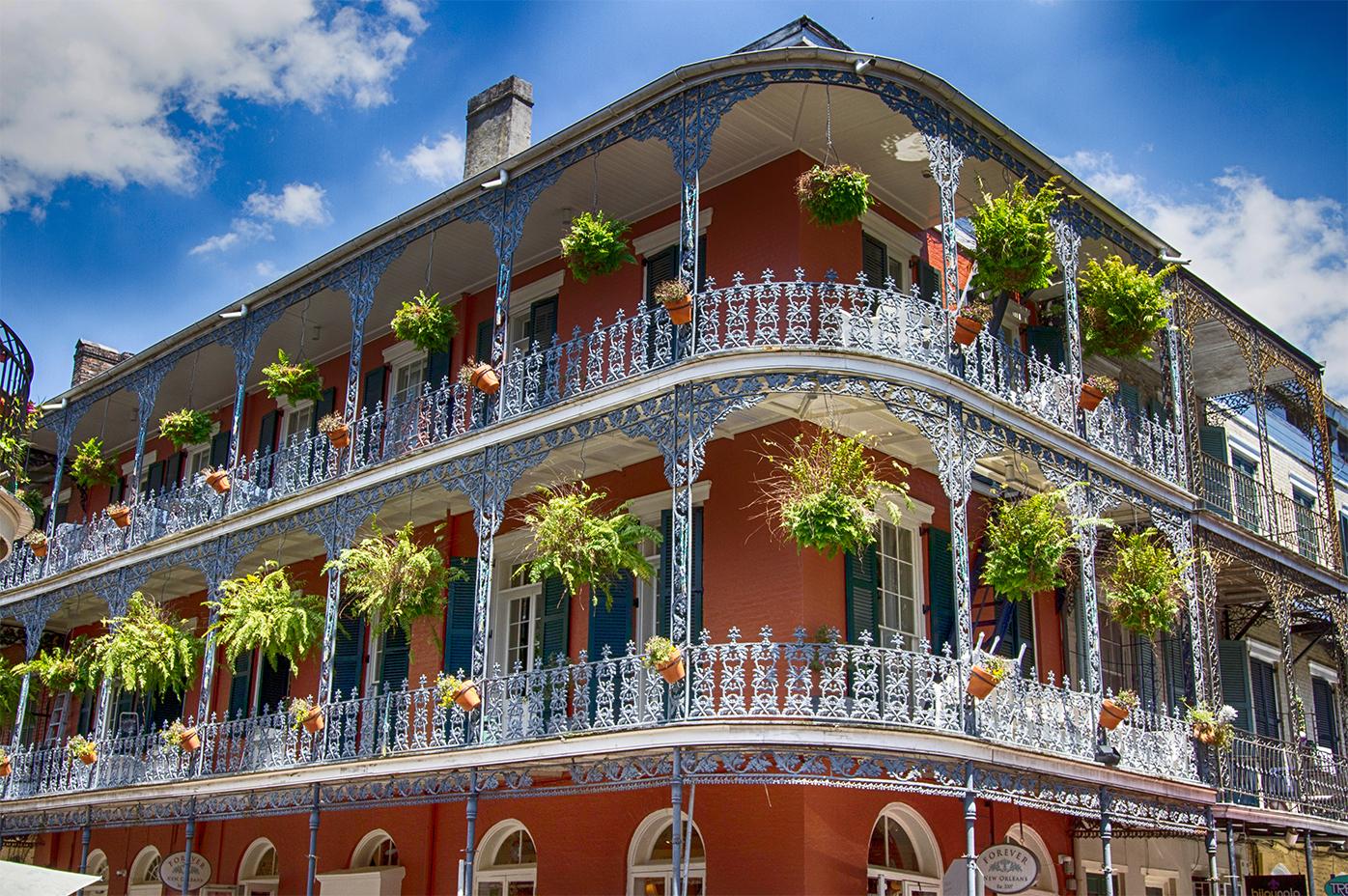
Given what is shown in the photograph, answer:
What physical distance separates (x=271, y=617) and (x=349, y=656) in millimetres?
2011

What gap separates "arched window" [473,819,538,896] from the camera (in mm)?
14133

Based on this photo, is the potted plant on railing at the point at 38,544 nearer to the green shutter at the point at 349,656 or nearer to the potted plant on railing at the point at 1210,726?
the green shutter at the point at 349,656

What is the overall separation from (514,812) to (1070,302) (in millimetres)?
7826

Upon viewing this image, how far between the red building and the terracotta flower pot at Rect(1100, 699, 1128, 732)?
11.6 inches

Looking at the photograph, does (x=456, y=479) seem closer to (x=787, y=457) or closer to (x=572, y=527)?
(x=572, y=527)

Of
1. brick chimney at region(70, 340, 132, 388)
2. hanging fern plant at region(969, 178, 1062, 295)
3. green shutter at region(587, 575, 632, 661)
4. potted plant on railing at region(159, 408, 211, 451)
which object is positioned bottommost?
green shutter at region(587, 575, 632, 661)

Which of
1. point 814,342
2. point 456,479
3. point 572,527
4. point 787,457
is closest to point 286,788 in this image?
point 456,479

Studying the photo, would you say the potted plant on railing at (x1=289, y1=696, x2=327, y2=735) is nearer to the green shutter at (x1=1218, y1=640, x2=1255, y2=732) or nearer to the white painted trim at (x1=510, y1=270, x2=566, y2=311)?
Answer: the white painted trim at (x1=510, y1=270, x2=566, y2=311)

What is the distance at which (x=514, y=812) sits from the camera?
1421 cm

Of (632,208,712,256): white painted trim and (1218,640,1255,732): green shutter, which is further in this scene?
(1218,640,1255,732): green shutter

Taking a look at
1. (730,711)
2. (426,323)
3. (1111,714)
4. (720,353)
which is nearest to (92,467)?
(426,323)

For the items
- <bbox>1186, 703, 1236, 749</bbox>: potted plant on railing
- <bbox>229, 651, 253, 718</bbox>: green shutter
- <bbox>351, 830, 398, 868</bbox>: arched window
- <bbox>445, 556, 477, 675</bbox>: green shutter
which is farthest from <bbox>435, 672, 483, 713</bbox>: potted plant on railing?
<bbox>1186, 703, 1236, 749</bbox>: potted plant on railing

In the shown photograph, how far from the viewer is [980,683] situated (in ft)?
35.8

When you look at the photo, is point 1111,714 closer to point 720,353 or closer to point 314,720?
point 720,353
